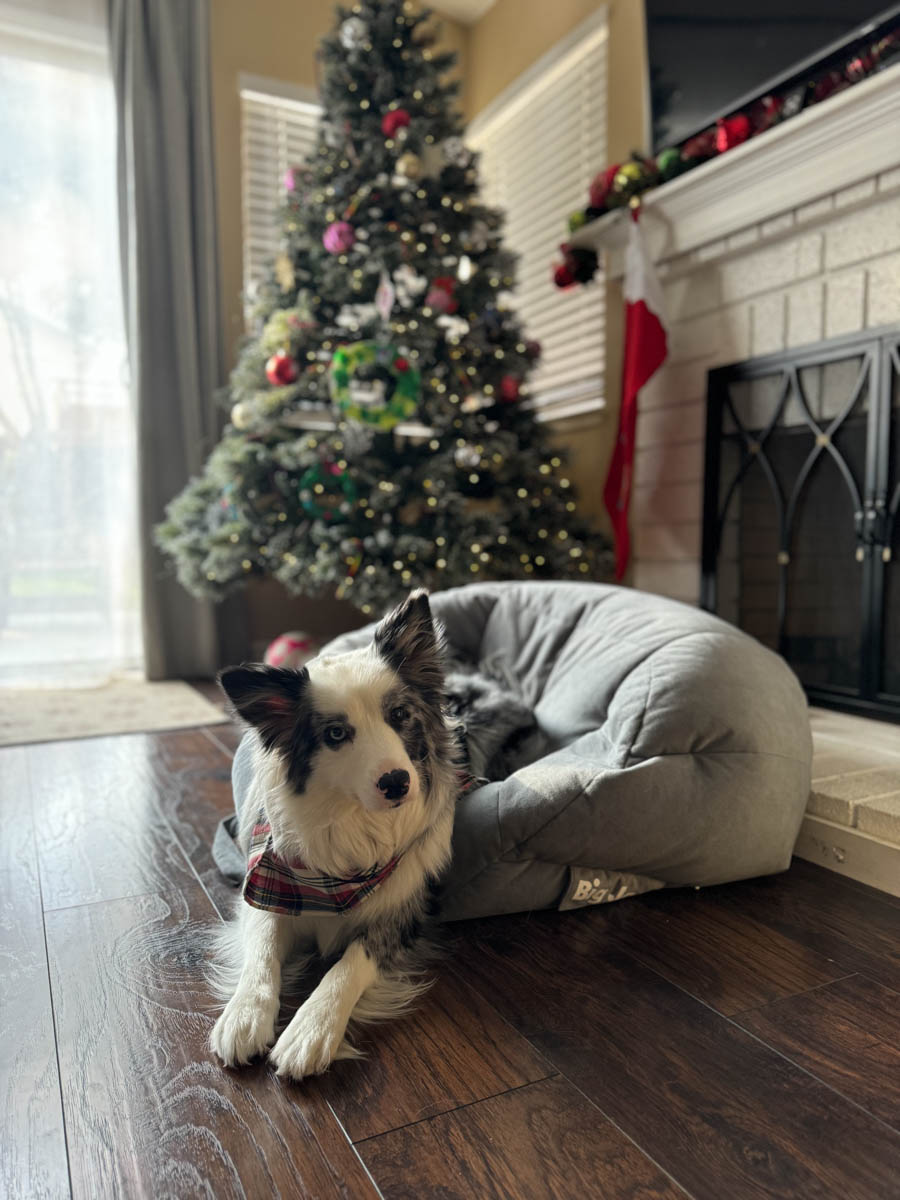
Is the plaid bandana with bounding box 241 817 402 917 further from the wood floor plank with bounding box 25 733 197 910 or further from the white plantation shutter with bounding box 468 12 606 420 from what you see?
the white plantation shutter with bounding box 468 12 606 420

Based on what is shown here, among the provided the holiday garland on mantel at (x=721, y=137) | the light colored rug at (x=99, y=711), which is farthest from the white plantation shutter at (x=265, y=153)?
the light colored rug at (x=99, y=711)

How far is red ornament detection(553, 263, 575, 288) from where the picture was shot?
3.82 m

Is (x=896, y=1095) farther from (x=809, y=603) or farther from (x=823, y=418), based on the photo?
(x=823, y=418)

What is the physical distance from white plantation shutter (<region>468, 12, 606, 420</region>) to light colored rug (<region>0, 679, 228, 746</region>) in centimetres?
227

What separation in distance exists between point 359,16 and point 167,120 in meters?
1.20

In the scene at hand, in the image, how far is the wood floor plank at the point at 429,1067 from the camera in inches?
45.1

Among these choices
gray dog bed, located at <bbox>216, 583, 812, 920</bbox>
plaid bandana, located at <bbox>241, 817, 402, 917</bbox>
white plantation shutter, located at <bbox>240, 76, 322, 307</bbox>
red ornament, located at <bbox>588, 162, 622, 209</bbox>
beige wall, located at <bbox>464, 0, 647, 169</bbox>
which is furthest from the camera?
white plantation shutter, located at <bbox>240, 76, 322, 307</bbox>

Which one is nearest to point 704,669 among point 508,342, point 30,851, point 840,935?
point 840,935

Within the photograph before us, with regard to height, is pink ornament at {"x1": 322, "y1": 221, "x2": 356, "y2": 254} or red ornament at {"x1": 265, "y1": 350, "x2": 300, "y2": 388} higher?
pink ornament at {"x1": 322, "y1": 221, "x2": 356, "y2": 254}

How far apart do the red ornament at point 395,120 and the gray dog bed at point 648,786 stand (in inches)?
100

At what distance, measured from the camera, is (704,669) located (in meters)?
1.85

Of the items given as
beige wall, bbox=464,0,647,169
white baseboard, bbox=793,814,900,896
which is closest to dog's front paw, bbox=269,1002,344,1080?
white baseboard, bbox=793,814,900,896

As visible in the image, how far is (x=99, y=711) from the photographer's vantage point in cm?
368

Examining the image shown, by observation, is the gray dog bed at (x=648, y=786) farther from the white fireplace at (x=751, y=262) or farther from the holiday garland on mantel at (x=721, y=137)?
the holiday garland on mantel at (x=721, y=137)
